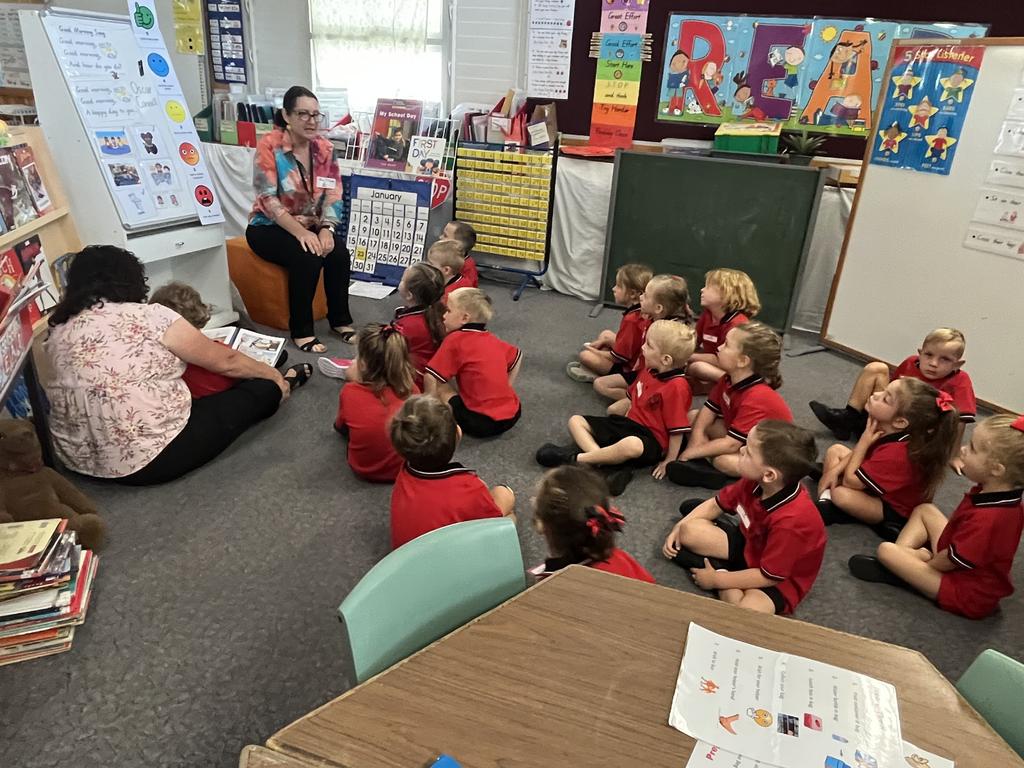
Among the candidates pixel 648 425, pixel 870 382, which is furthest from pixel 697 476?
pixel 870 382

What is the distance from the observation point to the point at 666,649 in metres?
1.05

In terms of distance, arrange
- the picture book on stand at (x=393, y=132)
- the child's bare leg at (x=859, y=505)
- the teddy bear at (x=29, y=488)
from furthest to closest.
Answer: the picture book on stand at (x=393, y=132), the child's bare leg at (x=859, y=505), the teddy bear at (x=29, y=488)

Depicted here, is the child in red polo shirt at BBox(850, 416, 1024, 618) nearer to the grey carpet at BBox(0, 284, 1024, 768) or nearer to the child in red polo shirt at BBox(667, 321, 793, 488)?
the grey carpet at BBox(0, 284, 1024, 768)

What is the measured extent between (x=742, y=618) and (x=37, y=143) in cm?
321

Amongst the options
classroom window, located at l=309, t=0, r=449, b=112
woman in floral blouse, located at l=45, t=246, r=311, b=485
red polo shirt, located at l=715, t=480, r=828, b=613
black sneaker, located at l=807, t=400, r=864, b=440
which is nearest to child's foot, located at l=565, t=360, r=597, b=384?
black sneaker, located at l=807, t=400, r=864, b=440

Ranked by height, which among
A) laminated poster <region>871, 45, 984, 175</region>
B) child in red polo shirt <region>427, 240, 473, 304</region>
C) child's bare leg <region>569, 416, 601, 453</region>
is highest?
laminated poster <region>871, 45, 984, 175</region>

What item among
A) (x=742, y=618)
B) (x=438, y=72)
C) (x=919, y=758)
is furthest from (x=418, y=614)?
(x=438, y=72)

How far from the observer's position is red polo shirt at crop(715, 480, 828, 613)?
1.83 m

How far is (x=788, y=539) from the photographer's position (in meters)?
1.83

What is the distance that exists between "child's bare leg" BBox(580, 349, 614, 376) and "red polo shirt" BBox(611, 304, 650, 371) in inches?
1.5

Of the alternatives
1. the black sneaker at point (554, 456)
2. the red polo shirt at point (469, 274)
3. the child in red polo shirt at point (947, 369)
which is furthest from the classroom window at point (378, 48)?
the child in red polo shirt at point (947, 369)

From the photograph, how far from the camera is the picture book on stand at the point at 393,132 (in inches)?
185

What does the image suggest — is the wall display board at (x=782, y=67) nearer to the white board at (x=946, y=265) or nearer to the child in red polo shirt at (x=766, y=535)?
the white board at (x=946, y=265)

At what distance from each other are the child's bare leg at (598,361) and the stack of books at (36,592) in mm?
2281
